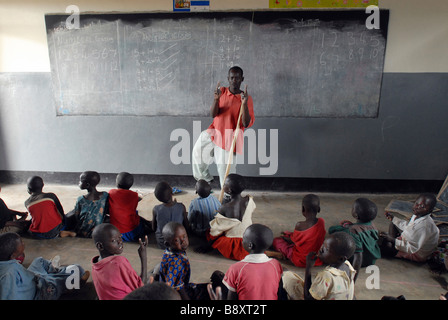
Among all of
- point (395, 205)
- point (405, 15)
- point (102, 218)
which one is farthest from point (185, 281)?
point (405, 15)

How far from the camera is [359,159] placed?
178 inches

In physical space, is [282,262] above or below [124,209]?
below

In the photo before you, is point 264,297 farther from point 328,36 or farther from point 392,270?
point 328,36

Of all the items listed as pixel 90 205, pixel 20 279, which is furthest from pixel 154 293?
pixel 90 205

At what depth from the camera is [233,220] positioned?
110 inches

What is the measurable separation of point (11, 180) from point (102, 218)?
2880mm

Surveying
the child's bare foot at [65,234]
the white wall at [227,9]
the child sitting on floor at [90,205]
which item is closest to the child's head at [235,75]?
the white wall at [227,9]

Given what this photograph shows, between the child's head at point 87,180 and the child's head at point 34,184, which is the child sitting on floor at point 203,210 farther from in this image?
the child's head at point 34,184

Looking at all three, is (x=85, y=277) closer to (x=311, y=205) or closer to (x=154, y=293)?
(x=154, y=293)

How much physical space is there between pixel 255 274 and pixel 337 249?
0.49 meters

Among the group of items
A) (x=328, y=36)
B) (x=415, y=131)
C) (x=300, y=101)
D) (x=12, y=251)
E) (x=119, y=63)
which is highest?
(x=328, y=36)

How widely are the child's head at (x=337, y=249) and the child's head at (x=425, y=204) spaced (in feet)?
4.14

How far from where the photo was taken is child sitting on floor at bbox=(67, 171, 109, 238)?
10.1 ft

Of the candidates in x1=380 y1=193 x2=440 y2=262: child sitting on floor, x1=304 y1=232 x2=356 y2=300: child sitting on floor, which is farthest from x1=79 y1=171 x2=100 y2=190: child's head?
x1=380 y1=193 x2=440 y2=262: child sitting on floor
